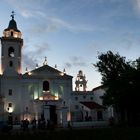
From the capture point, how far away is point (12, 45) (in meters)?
64.9

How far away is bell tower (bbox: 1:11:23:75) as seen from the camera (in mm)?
64375

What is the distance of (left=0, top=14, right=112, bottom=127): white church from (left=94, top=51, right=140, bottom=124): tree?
39.3 feet

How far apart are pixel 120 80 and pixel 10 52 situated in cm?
2445

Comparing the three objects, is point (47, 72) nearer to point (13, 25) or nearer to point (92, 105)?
point (92, 105)

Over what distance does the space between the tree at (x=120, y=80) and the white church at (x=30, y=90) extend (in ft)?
39.3

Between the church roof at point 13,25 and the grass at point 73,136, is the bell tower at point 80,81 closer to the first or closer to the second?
the church roof at point 13,25

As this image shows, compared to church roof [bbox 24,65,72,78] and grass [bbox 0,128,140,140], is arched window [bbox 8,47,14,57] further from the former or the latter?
grass [bbox 0,128,140,140]

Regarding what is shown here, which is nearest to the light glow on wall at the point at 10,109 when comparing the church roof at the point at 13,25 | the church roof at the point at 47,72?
the church roof at the point at 47,72

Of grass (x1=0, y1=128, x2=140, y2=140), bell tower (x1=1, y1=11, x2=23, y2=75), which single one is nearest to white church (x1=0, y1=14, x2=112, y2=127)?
bell tower (x1=1, y1=11, x2=23, y2=75)

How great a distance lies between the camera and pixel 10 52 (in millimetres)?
65375

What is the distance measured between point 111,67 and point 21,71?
20.8 meters

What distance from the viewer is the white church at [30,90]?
61.7m

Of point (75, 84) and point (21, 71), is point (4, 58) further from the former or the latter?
point (75, 84)

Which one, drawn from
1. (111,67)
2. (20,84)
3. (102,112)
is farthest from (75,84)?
(111,67)
